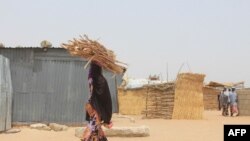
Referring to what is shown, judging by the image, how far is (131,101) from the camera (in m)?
25.9

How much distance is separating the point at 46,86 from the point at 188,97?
758 cm

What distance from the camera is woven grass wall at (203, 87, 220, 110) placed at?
32.4m

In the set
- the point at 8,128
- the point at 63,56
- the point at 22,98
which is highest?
the point at 63,56

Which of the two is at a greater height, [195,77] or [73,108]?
[195,77]

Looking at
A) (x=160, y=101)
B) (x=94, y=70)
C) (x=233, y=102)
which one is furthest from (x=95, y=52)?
(x=233, y=102)

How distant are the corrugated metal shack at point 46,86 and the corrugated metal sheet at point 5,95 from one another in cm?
83

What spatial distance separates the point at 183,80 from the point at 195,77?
24.9 inches

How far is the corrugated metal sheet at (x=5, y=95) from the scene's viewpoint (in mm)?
12812

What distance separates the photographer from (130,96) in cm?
2584

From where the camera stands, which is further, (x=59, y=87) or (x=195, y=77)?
(x=195, y=77)

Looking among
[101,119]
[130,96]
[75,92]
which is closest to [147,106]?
[130,96]

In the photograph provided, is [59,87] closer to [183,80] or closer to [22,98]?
[22,98]

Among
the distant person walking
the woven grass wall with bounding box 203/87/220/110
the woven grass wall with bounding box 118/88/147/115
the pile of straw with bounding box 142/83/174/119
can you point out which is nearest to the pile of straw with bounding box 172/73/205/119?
the pile of straw with bounding box 142/83/174/119

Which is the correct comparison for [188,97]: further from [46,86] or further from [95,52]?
[95,52]
